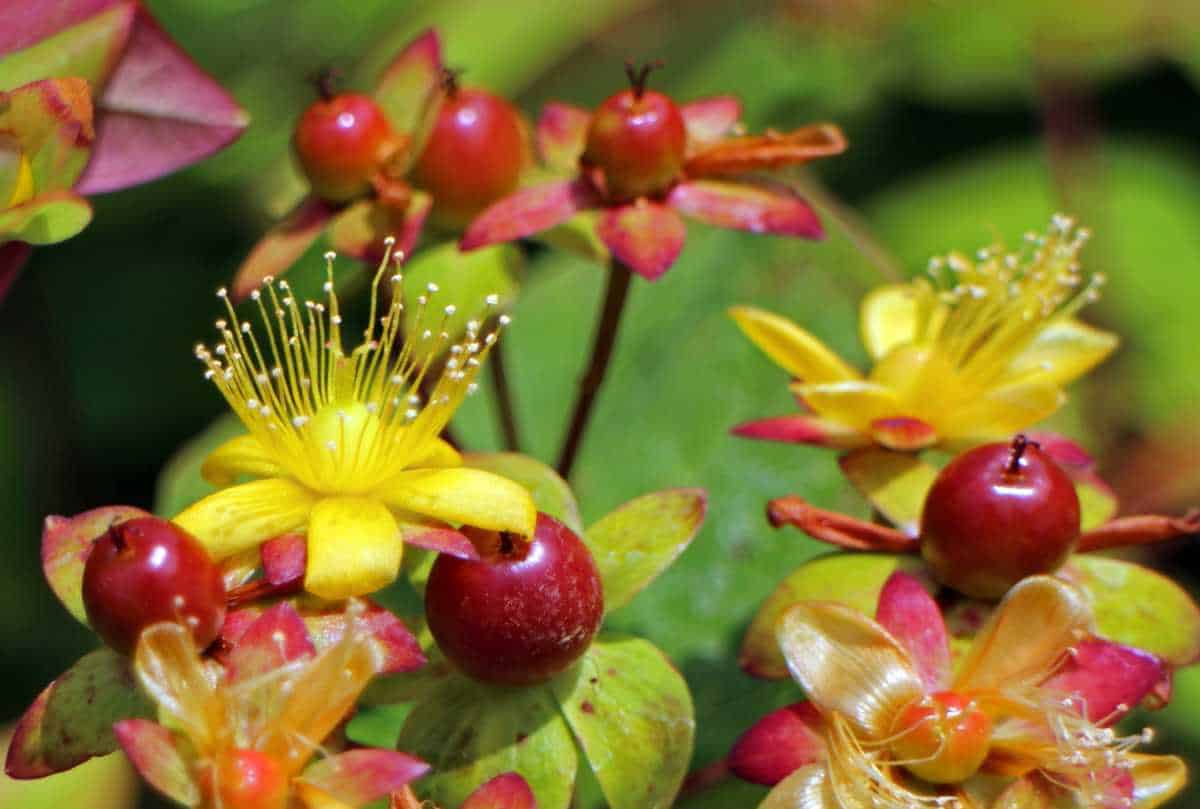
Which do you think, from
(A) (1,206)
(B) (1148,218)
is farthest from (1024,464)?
(B) (1148,218)

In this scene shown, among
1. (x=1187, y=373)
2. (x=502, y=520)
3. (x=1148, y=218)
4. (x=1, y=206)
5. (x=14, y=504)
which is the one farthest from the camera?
(x=1148, y=218)

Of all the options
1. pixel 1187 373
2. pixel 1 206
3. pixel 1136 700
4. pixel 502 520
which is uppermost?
pixel 1 206

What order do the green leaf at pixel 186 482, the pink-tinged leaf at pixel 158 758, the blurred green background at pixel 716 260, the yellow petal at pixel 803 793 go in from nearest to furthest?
1. the pink-tinged leaf at pixel 158 758
2. the yellow petal at pixel 803 793
3. the green leaf at pixel 186 482
4. the blurred green background at pixel 716 260

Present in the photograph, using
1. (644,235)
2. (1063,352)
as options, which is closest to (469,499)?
(644,235)

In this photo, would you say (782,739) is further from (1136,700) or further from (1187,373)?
(1187,373)

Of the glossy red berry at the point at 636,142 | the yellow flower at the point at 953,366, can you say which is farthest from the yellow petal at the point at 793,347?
the glossy red berry at the point at 636,142

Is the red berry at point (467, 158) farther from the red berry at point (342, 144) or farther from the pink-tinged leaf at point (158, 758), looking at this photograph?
the pink-tinged leaf at point (158, 758)
